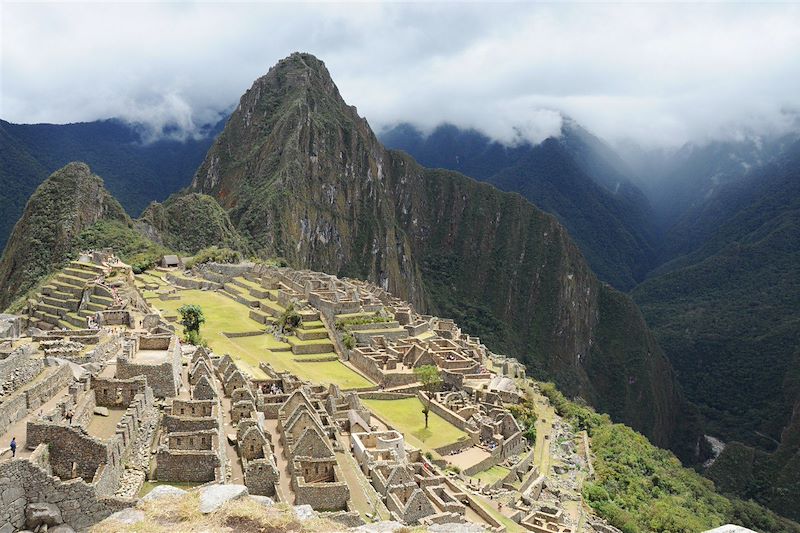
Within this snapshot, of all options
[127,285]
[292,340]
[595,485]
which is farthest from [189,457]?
[127,285]

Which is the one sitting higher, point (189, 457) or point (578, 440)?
point (189, 457)

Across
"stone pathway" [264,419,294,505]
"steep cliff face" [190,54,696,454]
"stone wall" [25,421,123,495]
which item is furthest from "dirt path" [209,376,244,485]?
"steep cliff face" [190,54,696,454]

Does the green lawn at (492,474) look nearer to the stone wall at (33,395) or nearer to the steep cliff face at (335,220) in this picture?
the stone wall at (33,395)

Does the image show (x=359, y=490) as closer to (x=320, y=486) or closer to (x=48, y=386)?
(x=320, y=486)

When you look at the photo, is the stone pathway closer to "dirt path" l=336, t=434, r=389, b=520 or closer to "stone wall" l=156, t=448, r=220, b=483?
"dirt path" l=336, t=434, r=389, b=520

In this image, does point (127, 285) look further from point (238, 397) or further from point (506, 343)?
point (506, 343)

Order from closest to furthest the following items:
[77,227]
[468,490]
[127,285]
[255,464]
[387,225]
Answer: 1. [255,464]
2. [468,490]
3. [127,285]
4. [77,227]
5. [387,225]
